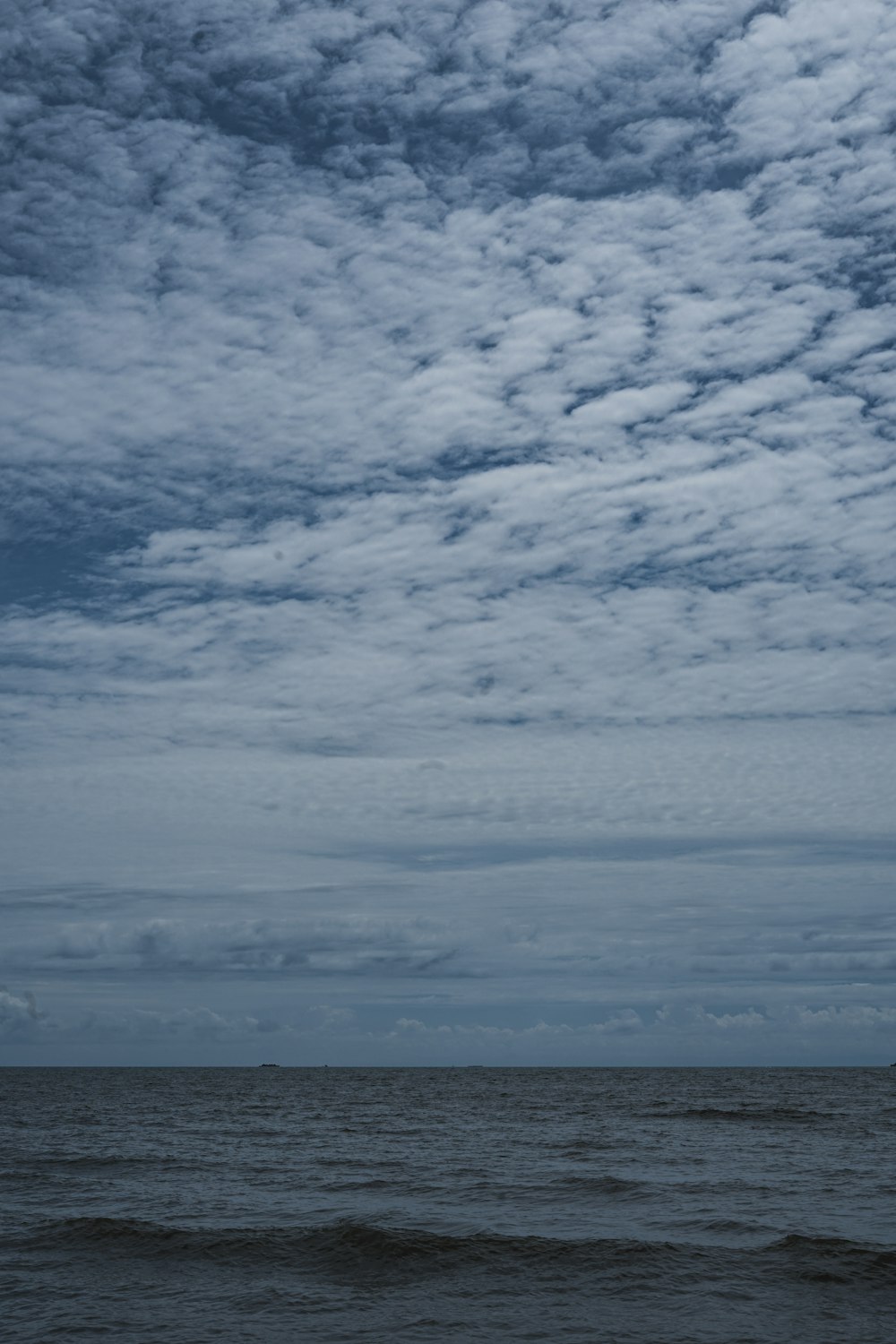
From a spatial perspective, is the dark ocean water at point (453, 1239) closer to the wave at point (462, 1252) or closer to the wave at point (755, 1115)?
the wave at point (462, 1252)

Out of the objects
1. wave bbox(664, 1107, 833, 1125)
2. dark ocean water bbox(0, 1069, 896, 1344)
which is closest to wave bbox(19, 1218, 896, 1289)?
dark ocean water bbox(0, 1069, 896, 1344)

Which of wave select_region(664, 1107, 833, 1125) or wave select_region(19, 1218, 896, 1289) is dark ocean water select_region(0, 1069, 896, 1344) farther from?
wave select_region(664, 1107, 833, 1125)

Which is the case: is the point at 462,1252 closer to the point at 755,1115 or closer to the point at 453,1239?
the point at 453,1239

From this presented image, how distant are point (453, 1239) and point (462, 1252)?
1.03 m

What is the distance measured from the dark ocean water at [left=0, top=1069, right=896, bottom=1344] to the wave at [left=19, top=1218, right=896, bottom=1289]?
8cm

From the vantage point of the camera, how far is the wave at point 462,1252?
21.5m

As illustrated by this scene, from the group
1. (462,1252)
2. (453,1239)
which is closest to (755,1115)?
(453,1239)

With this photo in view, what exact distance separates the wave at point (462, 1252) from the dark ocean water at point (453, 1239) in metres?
0.08

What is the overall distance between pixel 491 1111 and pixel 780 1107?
67.1 ft

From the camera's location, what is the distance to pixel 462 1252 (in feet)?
75.6

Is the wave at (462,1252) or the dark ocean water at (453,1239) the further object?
the wave at (462,1252)

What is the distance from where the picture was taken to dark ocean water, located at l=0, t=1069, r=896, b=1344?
17984 millimetres

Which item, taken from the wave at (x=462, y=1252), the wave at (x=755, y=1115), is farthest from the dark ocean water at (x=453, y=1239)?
the wave at (x=755, y=1115)

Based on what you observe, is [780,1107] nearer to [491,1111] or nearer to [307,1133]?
[491,1111]
